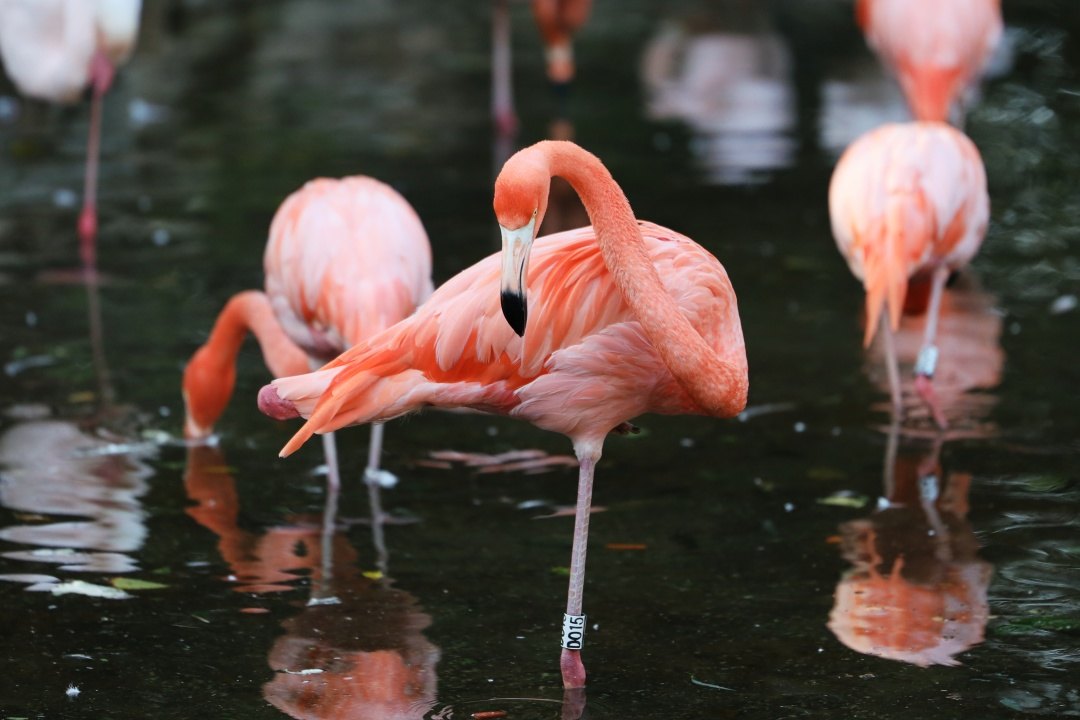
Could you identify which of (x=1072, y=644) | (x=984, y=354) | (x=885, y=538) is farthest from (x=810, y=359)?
(x=1072, y=644)

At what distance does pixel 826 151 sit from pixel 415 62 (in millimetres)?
4138

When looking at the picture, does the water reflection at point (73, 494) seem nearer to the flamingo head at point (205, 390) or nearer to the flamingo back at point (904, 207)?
the flamingo head at point (205, 390)

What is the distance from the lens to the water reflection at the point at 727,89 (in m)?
9.48

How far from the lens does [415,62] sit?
12383 mm

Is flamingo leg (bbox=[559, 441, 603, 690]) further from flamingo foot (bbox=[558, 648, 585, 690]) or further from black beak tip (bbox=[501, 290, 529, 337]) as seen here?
black beak tip (bbox=[501, 290, 529, 337])

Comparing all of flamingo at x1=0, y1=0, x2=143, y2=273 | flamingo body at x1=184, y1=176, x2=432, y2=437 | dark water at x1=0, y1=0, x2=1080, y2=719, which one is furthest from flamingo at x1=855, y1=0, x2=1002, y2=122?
flamingo at x1=0, y1=0, x2=143, y2=273

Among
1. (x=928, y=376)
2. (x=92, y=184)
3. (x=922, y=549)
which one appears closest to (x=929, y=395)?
(x=928, y=376)

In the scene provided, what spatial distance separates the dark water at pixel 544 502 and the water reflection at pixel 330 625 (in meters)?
0.01

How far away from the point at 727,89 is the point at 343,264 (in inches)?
260

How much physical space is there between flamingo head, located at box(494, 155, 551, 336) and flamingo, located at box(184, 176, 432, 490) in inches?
62.4

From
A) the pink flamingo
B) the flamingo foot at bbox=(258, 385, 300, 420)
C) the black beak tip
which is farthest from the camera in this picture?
the pink flamingo

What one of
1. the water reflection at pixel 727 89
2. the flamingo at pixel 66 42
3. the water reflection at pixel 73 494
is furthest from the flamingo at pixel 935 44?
the water reflection at pixel 73 494

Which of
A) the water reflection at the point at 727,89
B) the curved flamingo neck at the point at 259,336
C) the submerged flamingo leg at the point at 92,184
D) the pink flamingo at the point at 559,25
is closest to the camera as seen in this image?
the curved flamingo neck at the point at 259,336

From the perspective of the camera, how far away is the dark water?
3.71 metres
